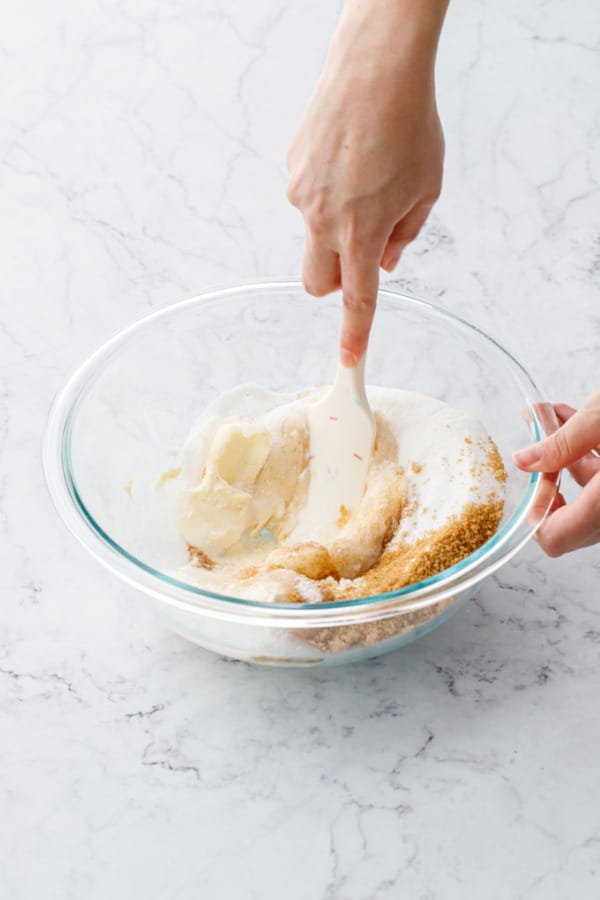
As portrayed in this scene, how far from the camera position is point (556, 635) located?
112 cm

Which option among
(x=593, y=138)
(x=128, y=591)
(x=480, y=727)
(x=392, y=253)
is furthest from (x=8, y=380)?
(x=593, y=138)

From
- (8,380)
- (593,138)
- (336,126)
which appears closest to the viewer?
(336,126)

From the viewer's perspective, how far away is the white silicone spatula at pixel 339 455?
1169mm

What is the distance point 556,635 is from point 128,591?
0.45m

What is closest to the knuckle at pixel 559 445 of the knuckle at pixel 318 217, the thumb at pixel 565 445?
the thumb at pixel 565 445

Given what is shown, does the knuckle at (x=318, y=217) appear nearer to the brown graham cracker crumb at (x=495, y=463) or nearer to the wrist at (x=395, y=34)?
the wrist at (x=395, y=34)

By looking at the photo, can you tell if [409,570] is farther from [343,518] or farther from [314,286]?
[314,286]

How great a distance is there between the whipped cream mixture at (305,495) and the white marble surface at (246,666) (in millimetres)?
106

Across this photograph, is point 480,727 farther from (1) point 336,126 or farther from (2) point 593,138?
(2) point 593,138

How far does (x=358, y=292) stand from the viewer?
987mm

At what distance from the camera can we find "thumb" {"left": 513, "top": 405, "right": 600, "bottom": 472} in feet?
3.39

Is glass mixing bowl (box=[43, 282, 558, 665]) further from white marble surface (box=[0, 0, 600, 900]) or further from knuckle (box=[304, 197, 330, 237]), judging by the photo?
knuckle (box=[304, 197, 330, 237])

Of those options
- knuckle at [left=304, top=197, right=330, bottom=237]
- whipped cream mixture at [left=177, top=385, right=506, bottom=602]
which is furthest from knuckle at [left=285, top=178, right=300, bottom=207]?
whipped cream mixture at [left=177, top=385, right=506, bottom=602]

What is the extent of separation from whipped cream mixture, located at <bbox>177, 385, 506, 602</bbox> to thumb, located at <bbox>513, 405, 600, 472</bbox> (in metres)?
0.06
